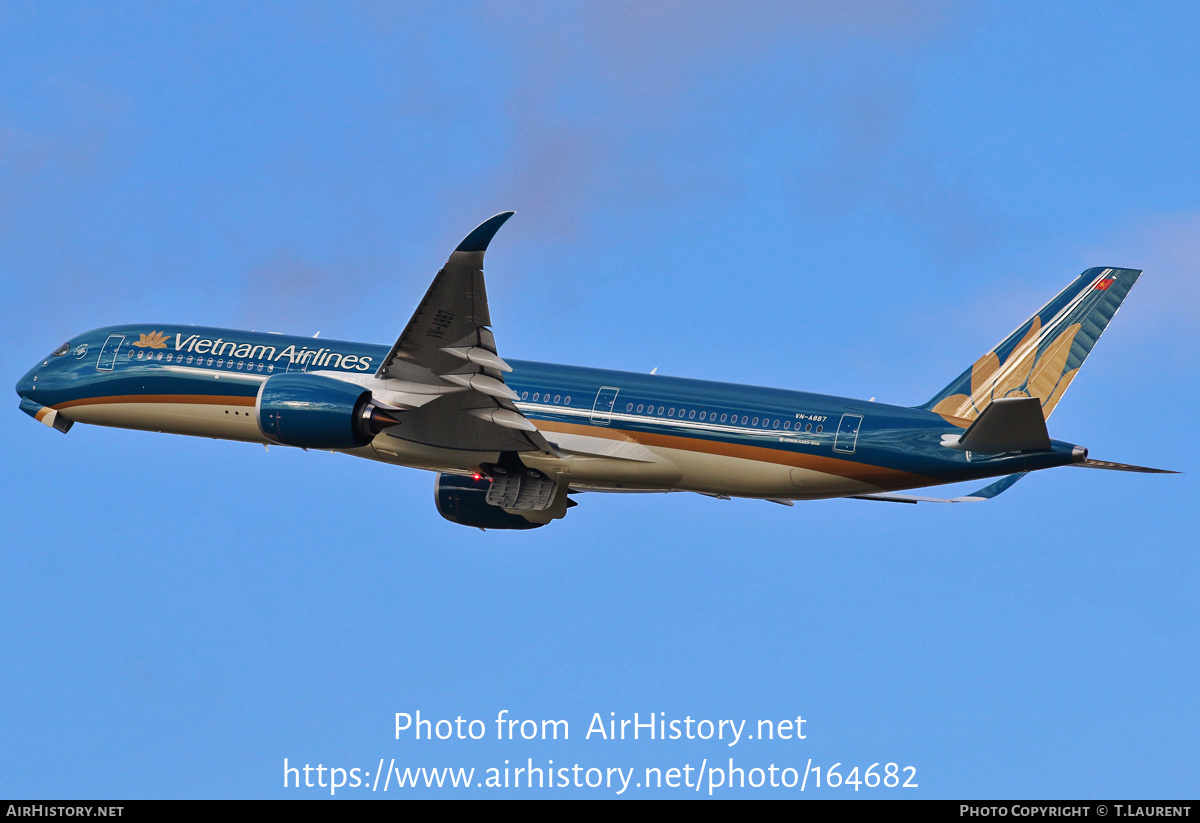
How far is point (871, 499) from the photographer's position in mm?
40781

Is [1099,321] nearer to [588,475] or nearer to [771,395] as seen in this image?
[771,395]

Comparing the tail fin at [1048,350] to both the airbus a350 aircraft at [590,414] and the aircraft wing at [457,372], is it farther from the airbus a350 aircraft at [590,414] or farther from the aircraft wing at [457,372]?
the aircraft wing at [457,372]

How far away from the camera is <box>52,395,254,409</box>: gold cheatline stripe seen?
39.7 meters

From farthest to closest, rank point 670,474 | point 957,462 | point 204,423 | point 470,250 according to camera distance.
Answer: point 204,423 → point 670,474 → point 957,462 → point 470,250

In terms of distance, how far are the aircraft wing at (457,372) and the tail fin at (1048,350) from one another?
1070 centimetres

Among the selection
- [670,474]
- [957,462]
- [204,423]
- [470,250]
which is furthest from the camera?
[204,423]

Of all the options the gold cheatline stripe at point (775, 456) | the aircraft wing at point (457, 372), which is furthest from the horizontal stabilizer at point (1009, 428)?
the aircraft wing at point (457, 372)

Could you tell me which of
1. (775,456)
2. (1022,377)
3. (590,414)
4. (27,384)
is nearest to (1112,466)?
(1022,377)

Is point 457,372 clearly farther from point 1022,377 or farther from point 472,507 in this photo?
point 1022,377

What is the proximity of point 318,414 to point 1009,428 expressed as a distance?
51.9 ft

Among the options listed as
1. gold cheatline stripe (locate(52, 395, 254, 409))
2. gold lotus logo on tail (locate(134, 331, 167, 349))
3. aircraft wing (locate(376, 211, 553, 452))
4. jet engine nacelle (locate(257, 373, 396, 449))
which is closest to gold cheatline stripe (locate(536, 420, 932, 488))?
aircraft wing (locate(376, 211, 553, 452))

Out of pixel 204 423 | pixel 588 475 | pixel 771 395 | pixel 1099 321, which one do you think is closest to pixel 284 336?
pixel 204 423

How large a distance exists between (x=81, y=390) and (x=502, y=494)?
12.7m

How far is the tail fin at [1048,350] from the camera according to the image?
36094mm
